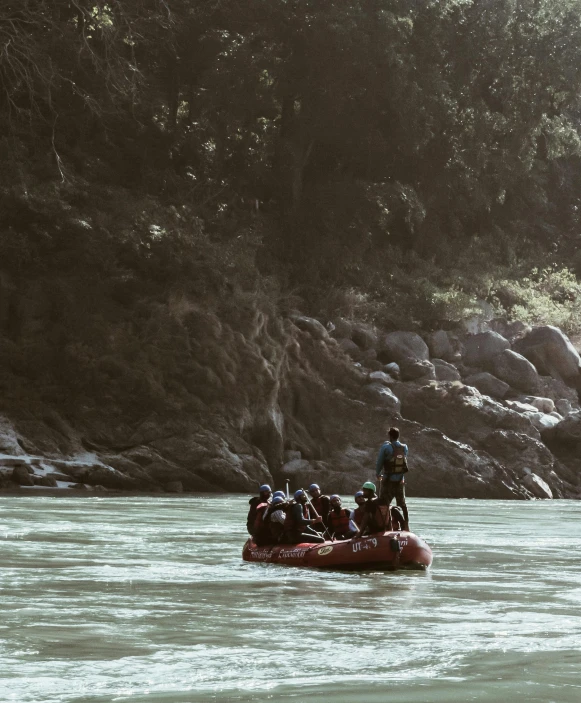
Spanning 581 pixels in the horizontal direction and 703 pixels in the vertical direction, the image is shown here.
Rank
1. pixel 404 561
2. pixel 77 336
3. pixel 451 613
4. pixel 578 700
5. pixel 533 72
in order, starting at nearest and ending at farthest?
pixel 578 700 < pixel 451 613 < pixel 404 561 < pixel 77 336 < pixel 533 72

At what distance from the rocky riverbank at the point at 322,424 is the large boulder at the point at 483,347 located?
8 cm

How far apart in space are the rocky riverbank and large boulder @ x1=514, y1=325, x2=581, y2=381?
105cm

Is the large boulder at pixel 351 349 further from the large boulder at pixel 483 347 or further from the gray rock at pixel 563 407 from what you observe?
the gray rock at pixel 563 407

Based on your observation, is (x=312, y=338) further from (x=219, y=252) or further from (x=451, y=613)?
(x=451, y=613)

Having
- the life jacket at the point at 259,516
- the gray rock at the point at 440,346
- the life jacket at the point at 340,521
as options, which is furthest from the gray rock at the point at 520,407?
the life jacket at the point at 259,516

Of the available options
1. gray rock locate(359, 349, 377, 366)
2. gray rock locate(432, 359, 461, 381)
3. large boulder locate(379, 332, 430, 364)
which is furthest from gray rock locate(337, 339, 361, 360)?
gray rock locate(432, 359, 461, 381)

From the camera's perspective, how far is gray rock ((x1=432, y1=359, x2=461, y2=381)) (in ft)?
141

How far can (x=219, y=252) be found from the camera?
133 feet

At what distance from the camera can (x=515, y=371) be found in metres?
44.3

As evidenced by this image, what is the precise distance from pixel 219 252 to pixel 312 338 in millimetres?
4130

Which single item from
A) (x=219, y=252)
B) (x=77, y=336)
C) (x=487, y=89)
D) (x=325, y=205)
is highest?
(x=487, y=89)

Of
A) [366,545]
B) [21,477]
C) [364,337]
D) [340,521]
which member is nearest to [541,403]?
[364,337]

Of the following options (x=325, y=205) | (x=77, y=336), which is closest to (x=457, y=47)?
(x=325, y=205)

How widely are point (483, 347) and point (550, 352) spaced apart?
2.78 m
